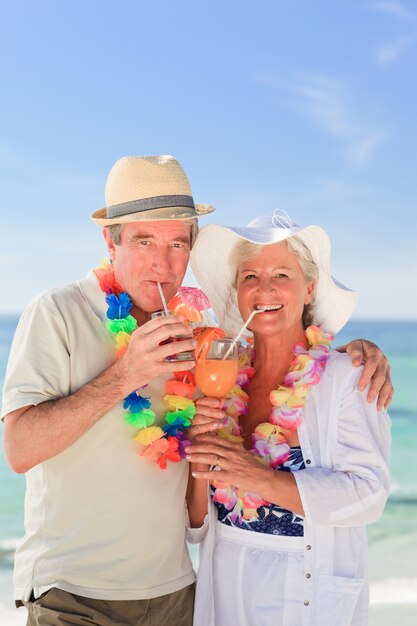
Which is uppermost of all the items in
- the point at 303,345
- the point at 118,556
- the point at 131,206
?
the point at 131,206

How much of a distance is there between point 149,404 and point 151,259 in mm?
535

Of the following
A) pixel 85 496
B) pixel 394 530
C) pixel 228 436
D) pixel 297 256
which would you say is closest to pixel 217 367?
pixel 228 436

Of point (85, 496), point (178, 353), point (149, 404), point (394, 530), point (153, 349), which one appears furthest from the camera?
point (394, 530)

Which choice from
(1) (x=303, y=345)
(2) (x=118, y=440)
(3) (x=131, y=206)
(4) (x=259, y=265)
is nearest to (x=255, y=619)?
(2) (x=118, y=440)

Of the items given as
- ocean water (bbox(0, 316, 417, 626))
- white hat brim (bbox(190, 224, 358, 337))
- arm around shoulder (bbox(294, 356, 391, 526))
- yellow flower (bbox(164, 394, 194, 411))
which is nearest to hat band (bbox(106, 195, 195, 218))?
white hat brim (bbox(190, 224, 358, 337))

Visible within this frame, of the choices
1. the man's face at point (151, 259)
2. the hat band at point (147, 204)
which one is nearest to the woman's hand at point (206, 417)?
the man's face at point (151, 259)

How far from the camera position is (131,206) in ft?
9.35

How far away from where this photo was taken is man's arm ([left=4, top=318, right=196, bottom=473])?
2.45m

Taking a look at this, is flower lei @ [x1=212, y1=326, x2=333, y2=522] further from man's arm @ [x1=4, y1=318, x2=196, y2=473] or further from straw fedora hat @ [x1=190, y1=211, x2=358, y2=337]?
man's arm @ [x1=4, y1=318, x2=196, y2=473]

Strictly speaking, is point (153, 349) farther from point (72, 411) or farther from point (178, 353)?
point (72, 411)

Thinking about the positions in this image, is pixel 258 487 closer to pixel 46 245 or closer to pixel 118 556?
pixel 118 556

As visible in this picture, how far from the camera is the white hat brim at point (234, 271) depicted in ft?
9.45

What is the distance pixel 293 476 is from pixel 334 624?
0.53 meters

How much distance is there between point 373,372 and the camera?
106 inches
